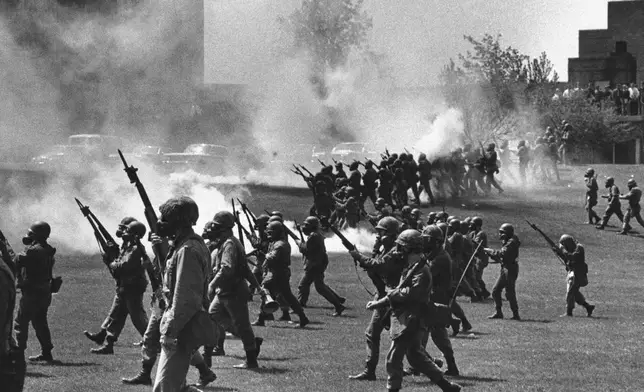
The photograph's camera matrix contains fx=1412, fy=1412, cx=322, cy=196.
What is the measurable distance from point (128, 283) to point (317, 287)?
6330 mm

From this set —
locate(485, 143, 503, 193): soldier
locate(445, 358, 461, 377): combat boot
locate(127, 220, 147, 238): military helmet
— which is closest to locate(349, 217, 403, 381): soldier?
locate(445, 358, 461, 377): combat boot

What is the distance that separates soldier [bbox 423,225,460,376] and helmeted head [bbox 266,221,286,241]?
474 centimetres

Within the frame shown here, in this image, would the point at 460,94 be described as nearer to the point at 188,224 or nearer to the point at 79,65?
the point at 79,65

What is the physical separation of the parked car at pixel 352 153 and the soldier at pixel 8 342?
4551 cm

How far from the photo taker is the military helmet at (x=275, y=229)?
68.3 ft

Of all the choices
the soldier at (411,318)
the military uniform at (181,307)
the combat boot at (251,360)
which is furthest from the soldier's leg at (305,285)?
the military uniform at (181,307)

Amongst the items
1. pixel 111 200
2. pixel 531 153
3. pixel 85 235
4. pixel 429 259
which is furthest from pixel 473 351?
pixel 531 153

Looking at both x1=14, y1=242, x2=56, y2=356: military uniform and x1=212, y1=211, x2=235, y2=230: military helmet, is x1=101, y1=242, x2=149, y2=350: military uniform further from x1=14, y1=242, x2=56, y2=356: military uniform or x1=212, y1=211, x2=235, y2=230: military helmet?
x1=212, y1=211, x2=235, y2=230: military helmet

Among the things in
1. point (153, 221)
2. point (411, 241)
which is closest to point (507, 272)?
point (411, 241)

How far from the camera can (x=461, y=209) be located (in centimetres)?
4166

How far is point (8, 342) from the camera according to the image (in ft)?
28.7

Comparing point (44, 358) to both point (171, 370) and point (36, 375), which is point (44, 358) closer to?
point (36, 375)

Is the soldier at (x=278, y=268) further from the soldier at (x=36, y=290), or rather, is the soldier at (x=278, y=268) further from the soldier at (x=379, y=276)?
the soldier at (x=36, y=290)

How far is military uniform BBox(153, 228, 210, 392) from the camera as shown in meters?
10.5
